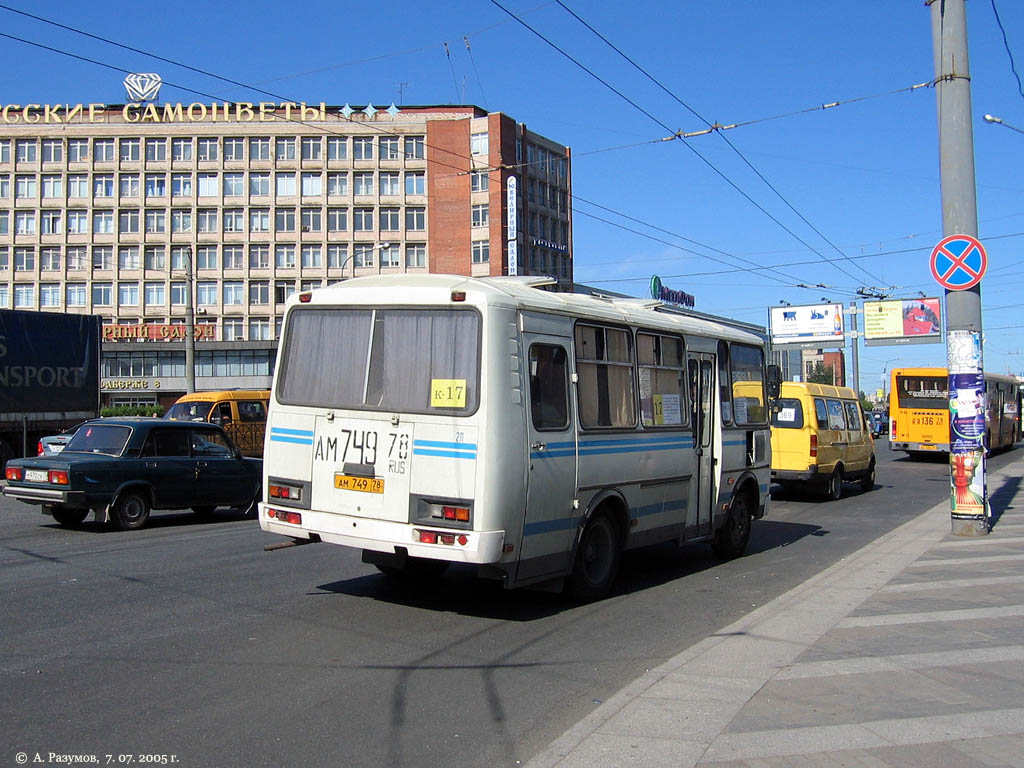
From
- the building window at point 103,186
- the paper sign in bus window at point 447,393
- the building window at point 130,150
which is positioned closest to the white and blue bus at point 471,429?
the paper sign in bus window at point 447,393

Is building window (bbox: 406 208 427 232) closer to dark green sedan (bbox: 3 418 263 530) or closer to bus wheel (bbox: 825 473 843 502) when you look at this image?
bus wheel (bbox: 825 473 843 502)

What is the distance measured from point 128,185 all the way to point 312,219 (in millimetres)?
14599

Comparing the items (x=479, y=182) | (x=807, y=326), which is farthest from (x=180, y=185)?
(x=807, y=326)

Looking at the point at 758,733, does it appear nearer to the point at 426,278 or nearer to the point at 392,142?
the point at 426,278

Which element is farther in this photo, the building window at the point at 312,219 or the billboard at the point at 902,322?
the building window at the point at 312,219

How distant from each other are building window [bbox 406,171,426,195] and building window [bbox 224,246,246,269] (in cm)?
1398

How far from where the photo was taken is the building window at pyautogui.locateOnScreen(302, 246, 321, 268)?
244 feet

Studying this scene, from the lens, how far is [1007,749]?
4.83 metres

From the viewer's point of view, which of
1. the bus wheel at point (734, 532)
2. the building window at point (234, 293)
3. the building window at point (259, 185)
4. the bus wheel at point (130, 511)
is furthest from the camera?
the building window at point (234, 293)

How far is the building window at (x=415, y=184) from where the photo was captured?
243 ft

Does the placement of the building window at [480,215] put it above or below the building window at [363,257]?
above

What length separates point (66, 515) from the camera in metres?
13.7

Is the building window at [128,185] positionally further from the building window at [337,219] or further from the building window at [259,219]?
the building window at [337,219]

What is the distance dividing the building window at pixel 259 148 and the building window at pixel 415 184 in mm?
11120
